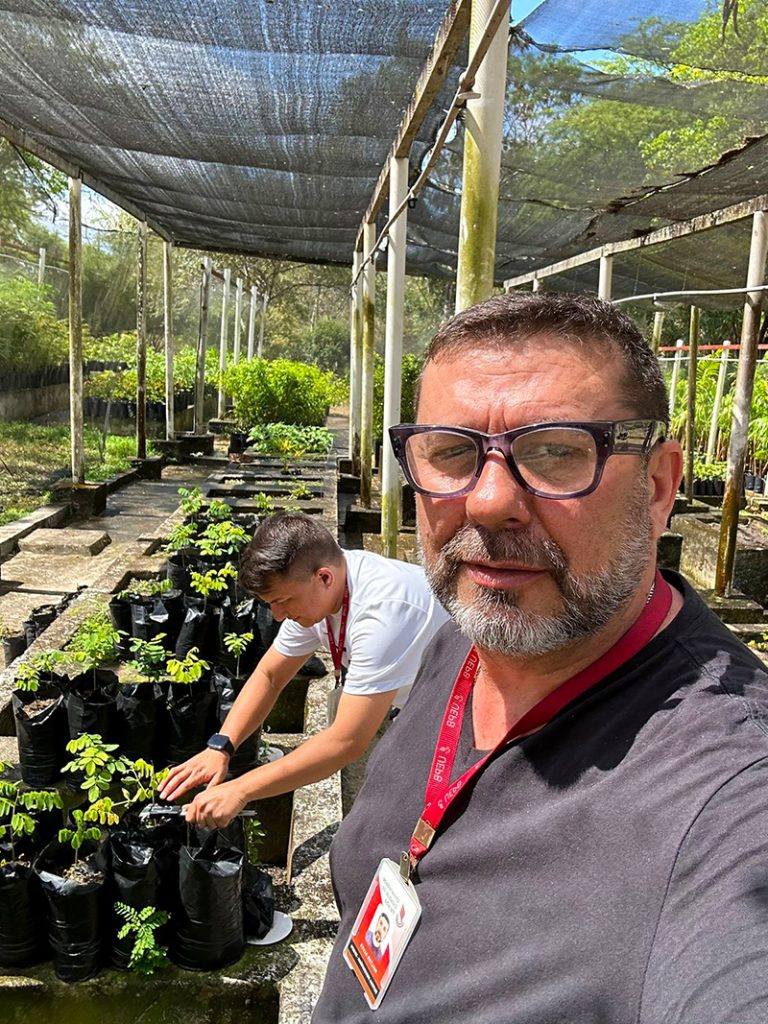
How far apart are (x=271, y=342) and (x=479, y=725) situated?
42494 mm

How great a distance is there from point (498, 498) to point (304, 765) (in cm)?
146

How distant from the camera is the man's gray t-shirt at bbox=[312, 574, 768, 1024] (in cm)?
77

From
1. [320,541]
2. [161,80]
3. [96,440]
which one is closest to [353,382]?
[96,440]

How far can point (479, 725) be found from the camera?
118cm

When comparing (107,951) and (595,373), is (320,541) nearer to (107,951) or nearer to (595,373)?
(107,951)

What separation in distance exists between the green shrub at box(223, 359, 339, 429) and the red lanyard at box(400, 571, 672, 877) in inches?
540

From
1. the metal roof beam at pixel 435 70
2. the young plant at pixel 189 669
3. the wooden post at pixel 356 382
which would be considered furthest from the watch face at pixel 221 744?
the wooden post at pixel 356 382

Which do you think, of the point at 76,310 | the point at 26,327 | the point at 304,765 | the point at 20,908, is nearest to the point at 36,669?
the point at 20,908

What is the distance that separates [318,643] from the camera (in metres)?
2.71

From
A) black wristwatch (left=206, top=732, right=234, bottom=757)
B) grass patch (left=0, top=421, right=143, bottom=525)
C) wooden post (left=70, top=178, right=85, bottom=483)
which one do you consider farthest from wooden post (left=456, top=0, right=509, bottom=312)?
grass patch (left=0, top=421, right=143, bottom=525)

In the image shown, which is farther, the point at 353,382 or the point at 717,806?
the point at 353,382

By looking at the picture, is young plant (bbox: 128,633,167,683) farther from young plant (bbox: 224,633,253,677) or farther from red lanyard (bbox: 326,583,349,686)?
red lanyard (bbox: 326,583,349,686)

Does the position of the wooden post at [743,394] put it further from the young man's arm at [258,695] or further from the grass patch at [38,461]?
the grass patch at [38,461]

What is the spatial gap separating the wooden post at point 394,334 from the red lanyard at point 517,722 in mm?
4572
